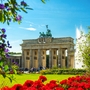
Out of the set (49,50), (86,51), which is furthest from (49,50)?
(86,51)

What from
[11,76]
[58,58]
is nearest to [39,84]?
[11,76]

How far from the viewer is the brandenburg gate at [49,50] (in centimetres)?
7344

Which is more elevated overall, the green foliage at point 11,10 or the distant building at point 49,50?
the distant building at point 49,50

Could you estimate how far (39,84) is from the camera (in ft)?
22.0

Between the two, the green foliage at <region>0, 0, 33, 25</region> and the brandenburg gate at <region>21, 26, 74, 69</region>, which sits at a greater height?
the brandenburg gate at <region>21, 26, 74, 69</region>

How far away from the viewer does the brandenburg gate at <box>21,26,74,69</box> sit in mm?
73438

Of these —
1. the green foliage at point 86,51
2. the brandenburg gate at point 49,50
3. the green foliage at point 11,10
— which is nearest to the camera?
the green foliage at point 11,10

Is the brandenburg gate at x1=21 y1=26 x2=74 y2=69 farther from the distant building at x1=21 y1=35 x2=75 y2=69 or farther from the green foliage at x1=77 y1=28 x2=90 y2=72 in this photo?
the green foliage at x1=77 y1=28 x2=90 y2=72

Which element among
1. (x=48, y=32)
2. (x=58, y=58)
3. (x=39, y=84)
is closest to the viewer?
(x=39, y=84)

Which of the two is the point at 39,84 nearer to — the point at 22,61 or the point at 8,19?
the point at 8,19

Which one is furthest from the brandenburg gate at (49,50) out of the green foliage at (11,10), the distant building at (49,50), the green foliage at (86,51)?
the green foliage at (11,10)

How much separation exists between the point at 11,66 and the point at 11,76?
14 cm

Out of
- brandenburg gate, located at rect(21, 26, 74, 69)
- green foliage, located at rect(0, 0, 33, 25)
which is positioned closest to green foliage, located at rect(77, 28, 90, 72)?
green foliage, located at rect(0, 0, 33, 25)

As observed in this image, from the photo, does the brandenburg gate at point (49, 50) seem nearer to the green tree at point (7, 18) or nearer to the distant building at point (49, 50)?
the distant building at point (49, 50)
